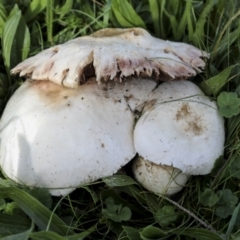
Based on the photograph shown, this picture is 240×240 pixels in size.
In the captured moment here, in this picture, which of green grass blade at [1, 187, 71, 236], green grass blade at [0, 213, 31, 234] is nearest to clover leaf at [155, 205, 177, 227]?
green grass blade at [1, 187, 71, 236]

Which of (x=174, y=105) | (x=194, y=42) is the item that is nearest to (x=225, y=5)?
(x=194, y=42)

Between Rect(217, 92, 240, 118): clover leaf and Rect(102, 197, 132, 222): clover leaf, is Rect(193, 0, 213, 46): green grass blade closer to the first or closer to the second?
Rect(217, 92, 240, 118): clover leaf

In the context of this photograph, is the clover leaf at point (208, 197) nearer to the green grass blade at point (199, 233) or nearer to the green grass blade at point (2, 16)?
the green grass blade at point (199, 233)

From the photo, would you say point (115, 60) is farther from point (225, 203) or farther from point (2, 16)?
point (2, 16)

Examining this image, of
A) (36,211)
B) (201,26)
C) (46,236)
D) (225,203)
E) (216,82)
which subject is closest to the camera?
(46,236)

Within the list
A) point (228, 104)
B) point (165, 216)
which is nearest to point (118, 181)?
point (165, 216)

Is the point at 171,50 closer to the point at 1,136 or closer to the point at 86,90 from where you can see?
the point at 86,90
